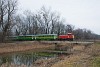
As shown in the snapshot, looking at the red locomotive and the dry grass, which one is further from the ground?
the red locomotive

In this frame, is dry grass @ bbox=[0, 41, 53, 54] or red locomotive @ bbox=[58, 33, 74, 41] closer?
dry grass @ bbox=[0, 41, 53, 54]

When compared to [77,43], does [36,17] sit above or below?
above

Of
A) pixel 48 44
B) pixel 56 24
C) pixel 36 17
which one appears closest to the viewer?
pixel 48 44

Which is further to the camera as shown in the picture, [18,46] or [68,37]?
[68,37]

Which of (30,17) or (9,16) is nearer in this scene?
(9,16)

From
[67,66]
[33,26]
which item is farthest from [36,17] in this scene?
[67,66]

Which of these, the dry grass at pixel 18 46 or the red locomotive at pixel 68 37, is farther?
the red locomotive at pixel 68 37

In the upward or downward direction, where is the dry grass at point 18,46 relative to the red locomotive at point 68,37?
downward

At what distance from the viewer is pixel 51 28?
272 ft

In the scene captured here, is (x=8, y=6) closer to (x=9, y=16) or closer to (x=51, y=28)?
(x=9, y=16)

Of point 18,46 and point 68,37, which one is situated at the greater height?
point 68,37

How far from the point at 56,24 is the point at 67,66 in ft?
226

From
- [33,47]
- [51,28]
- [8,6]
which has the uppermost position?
[8,6]

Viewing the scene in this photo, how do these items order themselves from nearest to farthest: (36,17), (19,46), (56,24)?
(19,46)
(36,17)
(56,24)
